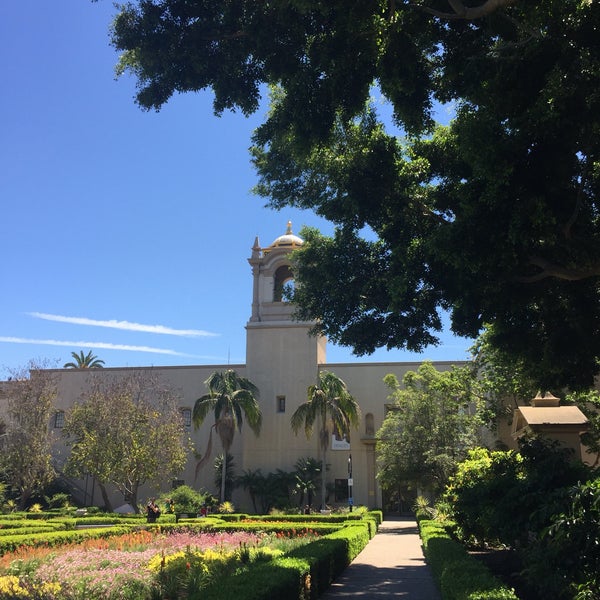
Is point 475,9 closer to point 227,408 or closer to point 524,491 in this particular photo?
point 524,491

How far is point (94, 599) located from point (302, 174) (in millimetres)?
9098

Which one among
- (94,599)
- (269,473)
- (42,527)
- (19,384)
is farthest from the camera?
(269,473)

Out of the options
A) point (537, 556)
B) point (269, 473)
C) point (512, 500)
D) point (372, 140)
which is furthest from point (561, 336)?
point (269, 473)

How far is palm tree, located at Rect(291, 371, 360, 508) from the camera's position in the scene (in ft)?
123

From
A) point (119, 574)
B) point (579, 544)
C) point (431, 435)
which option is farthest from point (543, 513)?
point (431, 435)

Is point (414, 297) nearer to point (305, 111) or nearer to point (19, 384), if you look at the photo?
point (305, 111)

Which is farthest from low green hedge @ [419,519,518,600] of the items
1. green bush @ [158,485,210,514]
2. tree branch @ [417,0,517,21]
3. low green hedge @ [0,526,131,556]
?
green bush @ [158,485,210,514]

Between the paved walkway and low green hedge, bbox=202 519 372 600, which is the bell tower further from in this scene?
low green hedge, bbox=202 519 372 600

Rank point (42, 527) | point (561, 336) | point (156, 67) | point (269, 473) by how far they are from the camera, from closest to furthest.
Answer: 1. point (156, 67)
2. point (561, 336)
3. point (42, 527)
4. point (269, 473)

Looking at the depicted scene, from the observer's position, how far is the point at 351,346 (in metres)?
13.1

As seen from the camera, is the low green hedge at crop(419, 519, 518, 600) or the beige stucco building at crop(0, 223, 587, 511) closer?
the low green hedge at crop(419, 519, 518, 600)

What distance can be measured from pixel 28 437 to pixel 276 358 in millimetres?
17122

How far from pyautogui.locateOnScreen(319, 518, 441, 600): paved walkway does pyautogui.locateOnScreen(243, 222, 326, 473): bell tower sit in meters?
20.9

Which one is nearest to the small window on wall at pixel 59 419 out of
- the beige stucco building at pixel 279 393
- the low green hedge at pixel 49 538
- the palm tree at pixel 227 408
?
the beige stucco building at pixel 279 393
